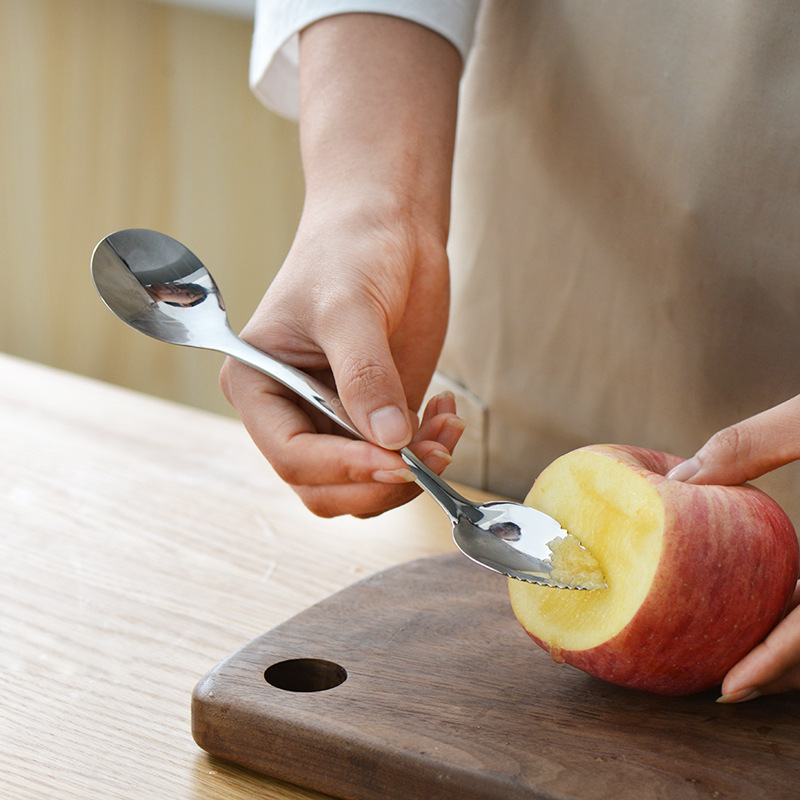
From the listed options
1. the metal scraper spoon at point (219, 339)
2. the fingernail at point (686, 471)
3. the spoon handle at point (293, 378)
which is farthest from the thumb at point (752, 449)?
the spoon handle at point (293, 378)

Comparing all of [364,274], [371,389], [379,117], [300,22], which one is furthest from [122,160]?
[371,389]

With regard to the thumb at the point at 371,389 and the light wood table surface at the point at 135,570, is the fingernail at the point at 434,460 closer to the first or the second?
the thumb at the point at 371,389

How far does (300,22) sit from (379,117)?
160 mm

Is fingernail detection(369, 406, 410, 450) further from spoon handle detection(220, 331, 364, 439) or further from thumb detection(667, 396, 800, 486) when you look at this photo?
thumb detection(667, 396, 800, 486)

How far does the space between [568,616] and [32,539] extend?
1.74 ft

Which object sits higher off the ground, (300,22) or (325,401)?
(300,22)

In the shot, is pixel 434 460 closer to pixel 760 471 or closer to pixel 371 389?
pixel 371 389

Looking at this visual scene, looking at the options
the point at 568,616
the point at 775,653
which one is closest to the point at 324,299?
the point at 568,616

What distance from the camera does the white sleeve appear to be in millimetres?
905

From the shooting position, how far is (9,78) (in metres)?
2.16

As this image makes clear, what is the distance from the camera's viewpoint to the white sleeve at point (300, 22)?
0.91 m

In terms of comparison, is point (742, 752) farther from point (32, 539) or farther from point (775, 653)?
point (32, 539)

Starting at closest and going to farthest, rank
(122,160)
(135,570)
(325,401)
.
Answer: (325,401) < (135,570) < (122,160)

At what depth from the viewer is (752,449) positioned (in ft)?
2.01
